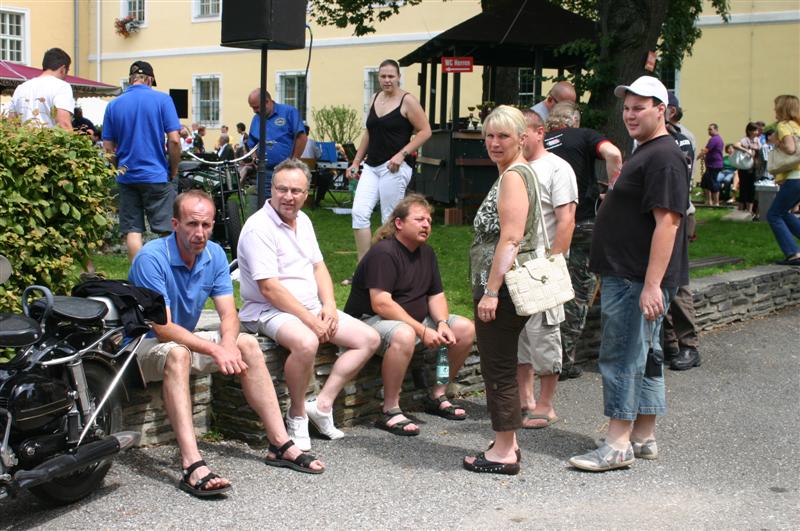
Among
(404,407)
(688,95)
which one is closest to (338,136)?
(688,95)

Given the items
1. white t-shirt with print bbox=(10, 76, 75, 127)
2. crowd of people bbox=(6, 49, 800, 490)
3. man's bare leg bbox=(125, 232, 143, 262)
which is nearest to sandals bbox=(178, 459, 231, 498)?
crowd of people bbox=(6, 49, 800, 490)

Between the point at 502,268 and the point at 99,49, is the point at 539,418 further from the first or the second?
the point at 99,49

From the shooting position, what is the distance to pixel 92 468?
15.3 feet

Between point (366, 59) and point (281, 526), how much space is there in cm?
2937

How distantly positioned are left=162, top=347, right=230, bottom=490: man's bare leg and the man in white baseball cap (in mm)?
1970

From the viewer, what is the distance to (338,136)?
105 feet

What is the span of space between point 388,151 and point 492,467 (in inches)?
152

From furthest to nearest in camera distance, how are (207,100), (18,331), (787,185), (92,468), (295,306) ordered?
1. (207,100)
2. (787,185)
3. (295,306)
4. (92,468)
5. (18,331)

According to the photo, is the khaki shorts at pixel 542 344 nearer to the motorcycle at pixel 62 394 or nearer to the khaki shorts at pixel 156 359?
the khaki shorts at pixel 156 359

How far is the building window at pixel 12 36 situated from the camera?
3603 cm

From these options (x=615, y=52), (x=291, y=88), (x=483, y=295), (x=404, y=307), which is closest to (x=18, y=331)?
(x=483, y=295)

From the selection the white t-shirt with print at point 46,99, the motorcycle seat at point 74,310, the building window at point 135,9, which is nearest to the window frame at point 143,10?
the building window at point 135,9

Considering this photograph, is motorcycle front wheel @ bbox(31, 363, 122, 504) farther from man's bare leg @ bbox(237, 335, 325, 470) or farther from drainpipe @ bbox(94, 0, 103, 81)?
drainpipe @ bbox(94, 0, 103, 81)

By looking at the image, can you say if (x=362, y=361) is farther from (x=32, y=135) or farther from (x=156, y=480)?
(x=32, y=135)
